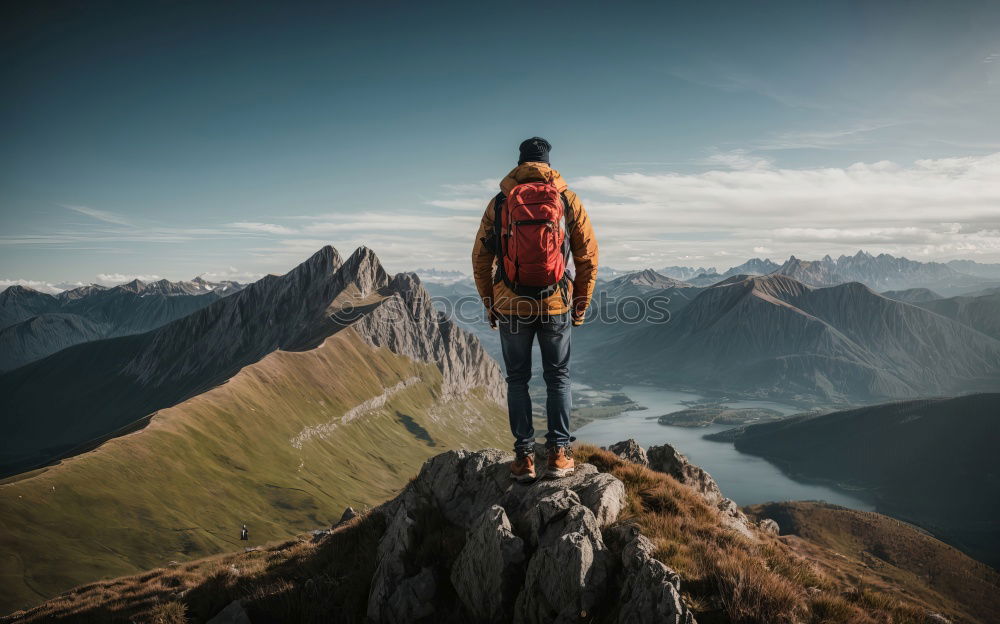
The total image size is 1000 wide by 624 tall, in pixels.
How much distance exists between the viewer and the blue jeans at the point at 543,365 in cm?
1069

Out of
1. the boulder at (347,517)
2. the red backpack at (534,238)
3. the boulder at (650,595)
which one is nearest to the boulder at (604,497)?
the boulder at (650,595)

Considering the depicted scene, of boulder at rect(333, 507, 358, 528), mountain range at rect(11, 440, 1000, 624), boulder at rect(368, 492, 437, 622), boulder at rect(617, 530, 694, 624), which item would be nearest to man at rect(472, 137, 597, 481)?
mountain range at rect(11, 440, 1000, 624)

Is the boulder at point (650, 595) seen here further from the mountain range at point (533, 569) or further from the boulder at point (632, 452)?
the boulder at point (632, 452)

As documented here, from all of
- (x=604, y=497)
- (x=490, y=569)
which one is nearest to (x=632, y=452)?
(x=604, y=497)

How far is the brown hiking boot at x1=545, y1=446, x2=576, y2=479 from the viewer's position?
11.2 meters

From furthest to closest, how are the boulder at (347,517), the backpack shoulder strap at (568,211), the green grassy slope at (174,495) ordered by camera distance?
the green grassy slope at (174,495), the boulder at (347,517), the backpack shoulder strap at (568,211)

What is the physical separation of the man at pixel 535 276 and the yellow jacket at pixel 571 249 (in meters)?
0.02

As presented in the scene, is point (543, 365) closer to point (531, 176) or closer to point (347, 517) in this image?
point (531, 176)

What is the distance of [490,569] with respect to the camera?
30.1ft

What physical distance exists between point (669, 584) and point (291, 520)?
153 metres

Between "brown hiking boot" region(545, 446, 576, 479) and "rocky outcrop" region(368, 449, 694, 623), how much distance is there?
0.19 metres

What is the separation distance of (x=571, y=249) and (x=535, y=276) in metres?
1.35

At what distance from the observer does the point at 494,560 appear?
9.20 metres

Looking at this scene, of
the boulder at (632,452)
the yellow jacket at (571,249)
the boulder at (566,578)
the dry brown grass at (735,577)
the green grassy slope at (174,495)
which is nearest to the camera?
the dry brown grass at (735,577)
